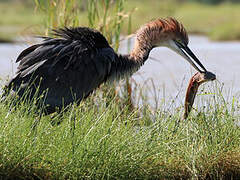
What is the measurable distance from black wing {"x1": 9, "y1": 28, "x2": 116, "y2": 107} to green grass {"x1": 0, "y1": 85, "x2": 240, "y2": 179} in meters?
0.65

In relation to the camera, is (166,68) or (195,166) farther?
(166,68)

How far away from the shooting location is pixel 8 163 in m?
4.01

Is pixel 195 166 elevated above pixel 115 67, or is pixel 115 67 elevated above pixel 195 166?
pixel 115 67

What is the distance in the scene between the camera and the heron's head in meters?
5.80

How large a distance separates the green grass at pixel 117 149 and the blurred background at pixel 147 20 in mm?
361

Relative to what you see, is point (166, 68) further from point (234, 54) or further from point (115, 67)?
point (115, 67)

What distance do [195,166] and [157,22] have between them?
200cm

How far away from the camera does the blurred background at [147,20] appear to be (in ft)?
20.9

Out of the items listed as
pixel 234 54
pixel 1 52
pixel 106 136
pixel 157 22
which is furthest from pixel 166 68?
pixel 106 136

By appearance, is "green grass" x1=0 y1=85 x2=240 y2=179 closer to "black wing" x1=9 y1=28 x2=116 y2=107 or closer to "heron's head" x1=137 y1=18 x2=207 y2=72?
"black wing" x1=9 y1=28 x2=116 y2=107

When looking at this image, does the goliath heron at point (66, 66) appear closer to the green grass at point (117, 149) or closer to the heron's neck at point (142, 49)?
the heron's neck at point (142, 49)

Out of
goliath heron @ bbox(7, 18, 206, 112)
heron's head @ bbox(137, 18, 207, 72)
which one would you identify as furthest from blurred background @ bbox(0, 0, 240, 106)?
heron's head @ bbox(137, 18, 207, 72)

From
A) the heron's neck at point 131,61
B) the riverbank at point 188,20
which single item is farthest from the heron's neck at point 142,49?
the riverbank at point 188,20

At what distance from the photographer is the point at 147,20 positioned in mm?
6633
